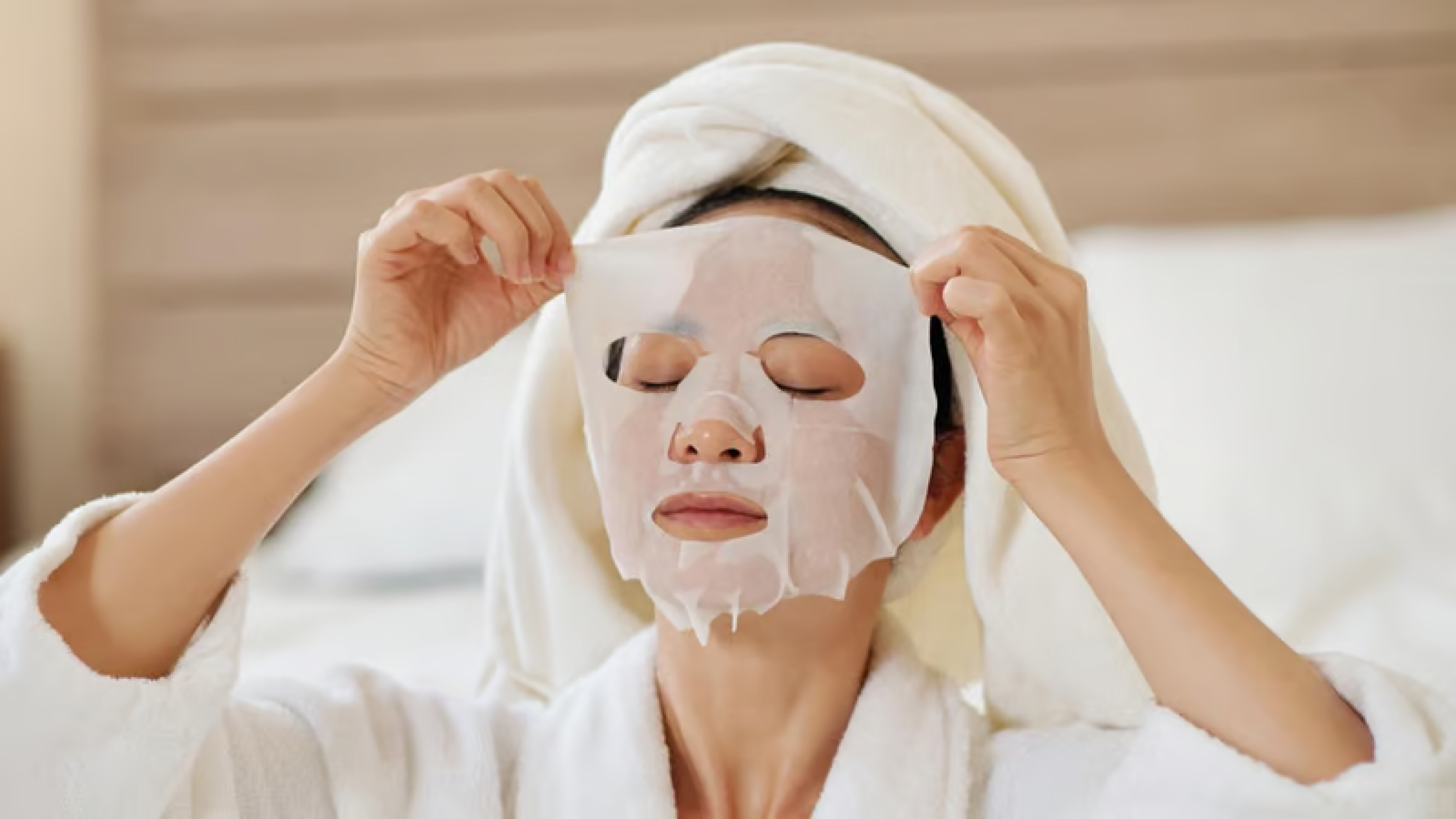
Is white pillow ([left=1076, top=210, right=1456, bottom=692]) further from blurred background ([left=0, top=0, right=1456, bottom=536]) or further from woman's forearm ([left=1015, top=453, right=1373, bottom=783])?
woman's forearm ([left=1015, top=453, right=1373, bottom=783])

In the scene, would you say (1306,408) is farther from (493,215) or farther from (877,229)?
(493,215)

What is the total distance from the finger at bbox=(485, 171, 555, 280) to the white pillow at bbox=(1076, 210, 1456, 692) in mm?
888

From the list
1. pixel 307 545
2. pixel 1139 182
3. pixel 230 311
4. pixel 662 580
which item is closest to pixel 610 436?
pixel 662 580

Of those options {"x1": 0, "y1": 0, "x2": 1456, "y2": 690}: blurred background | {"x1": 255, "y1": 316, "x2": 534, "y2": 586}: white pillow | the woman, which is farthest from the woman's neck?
{"x1": 255, "y1": 316, "x2": 534, "y2": 586}: white pillow

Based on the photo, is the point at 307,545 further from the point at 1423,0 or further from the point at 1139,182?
the point at 1423,0

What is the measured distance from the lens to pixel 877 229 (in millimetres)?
988

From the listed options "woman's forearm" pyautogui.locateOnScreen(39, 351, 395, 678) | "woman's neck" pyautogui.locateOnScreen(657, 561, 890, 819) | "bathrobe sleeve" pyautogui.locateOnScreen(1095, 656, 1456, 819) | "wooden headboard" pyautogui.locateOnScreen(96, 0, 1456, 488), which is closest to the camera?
"bathrobe sleeve" pyautogui.locateOnScreen(1095, 656, 1456, 819)

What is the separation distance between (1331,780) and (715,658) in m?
0.39

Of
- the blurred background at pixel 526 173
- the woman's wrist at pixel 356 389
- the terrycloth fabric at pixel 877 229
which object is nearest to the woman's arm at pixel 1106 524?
the terrycloth fabric at pixel 877 229

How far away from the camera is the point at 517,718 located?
1.03 m

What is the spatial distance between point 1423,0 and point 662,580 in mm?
1721

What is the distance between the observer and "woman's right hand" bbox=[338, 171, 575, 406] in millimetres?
863

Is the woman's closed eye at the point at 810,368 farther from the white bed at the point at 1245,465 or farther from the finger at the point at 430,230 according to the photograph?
the white bed at the point at 1245,465

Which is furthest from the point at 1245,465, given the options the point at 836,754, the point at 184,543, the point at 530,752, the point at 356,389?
the point at 184,543
